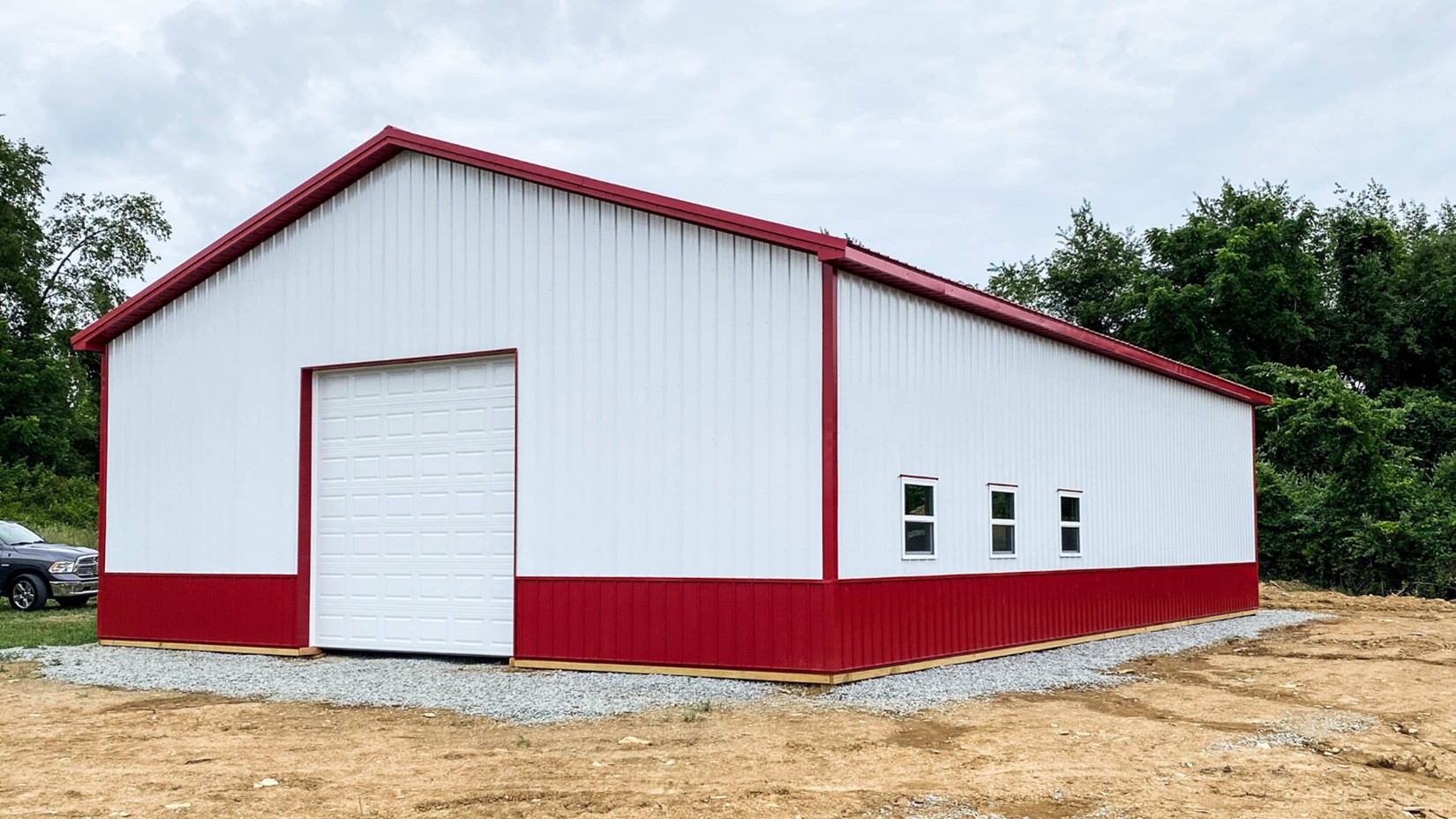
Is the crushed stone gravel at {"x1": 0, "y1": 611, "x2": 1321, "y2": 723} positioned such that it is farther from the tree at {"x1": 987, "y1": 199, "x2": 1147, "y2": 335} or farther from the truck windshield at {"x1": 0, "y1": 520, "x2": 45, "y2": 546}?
the tree at {"x1": 987, "y1": 199, "x2": 1147, "y2": 335}

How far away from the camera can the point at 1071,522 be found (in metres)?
17.6

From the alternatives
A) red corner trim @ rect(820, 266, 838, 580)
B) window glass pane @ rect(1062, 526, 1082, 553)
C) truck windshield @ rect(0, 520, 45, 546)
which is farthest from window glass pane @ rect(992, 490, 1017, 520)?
truck windshield @ rect(0, 520, 45, 546)

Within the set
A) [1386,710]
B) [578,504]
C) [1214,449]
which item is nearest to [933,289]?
[578,504]

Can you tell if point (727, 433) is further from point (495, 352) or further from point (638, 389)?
point (495, 352)

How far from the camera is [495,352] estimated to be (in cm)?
1469

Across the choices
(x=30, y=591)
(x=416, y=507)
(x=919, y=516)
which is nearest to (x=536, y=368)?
(x=416, y=507)

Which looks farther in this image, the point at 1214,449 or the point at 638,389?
the point at 1214,449

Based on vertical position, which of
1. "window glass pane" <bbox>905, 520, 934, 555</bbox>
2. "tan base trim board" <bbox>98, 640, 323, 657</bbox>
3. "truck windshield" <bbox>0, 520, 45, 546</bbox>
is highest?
"window glass pane" <bbox>905, 520, 934, 555</bbox>

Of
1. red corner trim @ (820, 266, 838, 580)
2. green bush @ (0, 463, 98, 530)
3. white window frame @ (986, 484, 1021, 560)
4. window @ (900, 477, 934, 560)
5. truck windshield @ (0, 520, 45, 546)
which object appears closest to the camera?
red corner trim @ (820, 266, 838, 580)

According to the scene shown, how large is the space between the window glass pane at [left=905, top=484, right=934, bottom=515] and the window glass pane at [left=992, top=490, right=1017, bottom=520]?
155 centimetres

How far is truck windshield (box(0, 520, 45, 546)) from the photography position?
78.0ft

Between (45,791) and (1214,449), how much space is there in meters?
18.2

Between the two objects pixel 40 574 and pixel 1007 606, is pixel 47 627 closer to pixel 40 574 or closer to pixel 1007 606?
pixel 40 574

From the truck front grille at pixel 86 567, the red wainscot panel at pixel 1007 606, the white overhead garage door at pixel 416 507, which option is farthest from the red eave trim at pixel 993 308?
the truck front grille at pixel 86 567
